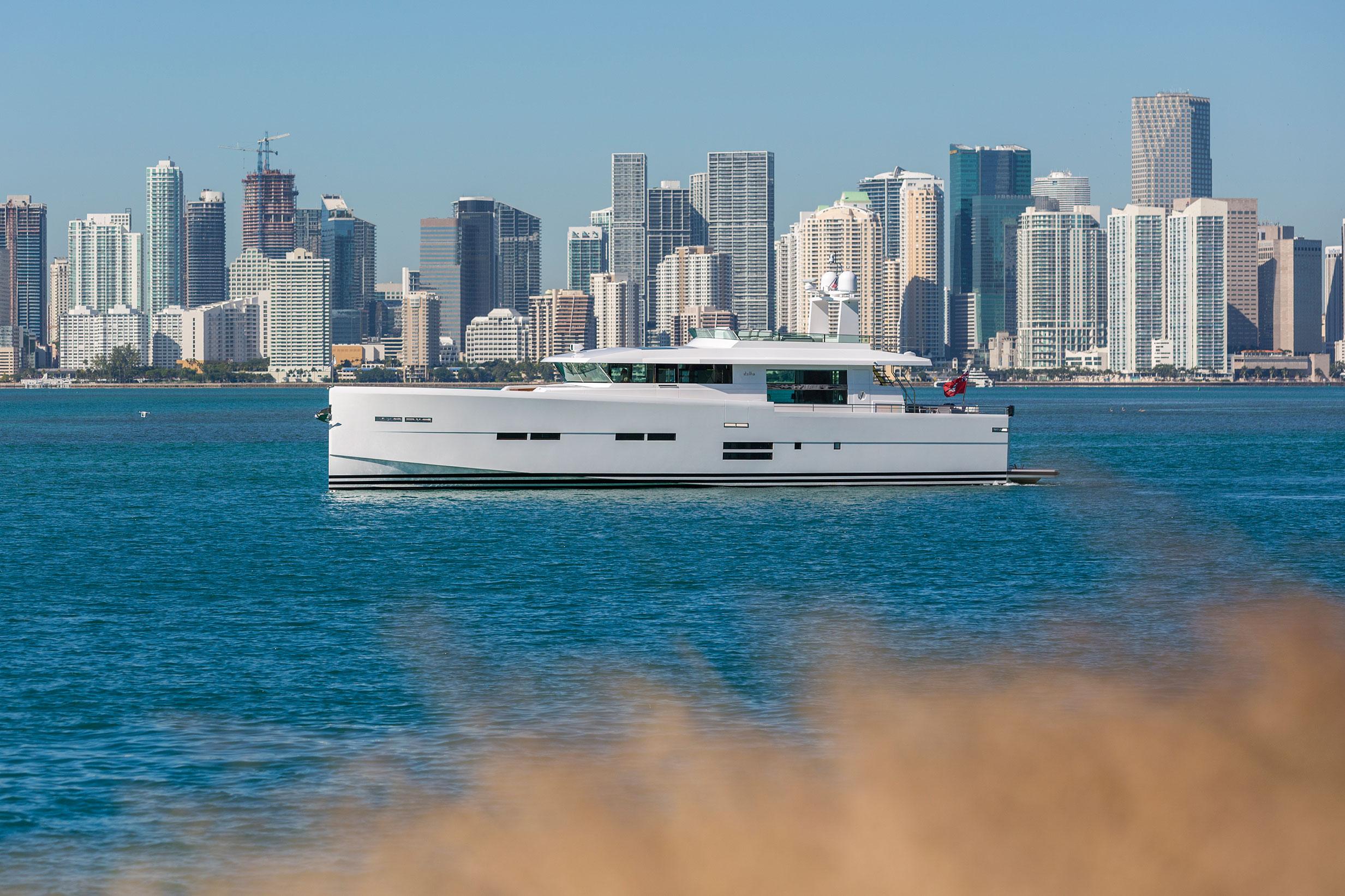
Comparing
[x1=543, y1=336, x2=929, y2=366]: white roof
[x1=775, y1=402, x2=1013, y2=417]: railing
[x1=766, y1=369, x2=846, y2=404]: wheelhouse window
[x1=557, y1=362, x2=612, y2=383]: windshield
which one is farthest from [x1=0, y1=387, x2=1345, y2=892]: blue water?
[x1=543, y1=336, x2=929, y2=366]: white roof

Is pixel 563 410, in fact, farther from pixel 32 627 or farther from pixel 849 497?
pixel 32 627

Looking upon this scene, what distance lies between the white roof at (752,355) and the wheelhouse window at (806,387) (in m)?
0.38

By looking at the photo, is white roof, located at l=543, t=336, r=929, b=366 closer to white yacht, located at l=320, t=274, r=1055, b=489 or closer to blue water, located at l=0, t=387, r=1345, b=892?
white yacht, located at l=320, t=274, r=1055, b=489

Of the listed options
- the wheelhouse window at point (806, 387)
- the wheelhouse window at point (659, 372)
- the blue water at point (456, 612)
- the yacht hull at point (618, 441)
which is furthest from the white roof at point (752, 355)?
the blue water at point (456, 612)

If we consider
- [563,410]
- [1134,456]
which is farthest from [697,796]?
[1134,456]

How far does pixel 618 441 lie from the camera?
4788 cm

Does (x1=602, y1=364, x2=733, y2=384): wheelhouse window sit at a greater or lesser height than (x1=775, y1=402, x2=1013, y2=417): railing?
greater

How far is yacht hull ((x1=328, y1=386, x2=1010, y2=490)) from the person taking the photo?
1860 inches

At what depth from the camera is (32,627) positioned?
86.0 ft

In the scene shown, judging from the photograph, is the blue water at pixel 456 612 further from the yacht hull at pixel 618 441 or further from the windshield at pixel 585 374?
the windshield at pixel 585 374

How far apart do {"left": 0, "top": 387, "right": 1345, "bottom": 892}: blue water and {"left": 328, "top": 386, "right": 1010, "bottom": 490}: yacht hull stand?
932mm

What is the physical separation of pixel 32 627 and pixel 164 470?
46304 mm

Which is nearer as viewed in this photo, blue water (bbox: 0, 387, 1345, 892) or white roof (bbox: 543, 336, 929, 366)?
blue water (bbox: 0, 387, 1345, 892)

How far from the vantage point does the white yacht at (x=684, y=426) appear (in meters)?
47.3
